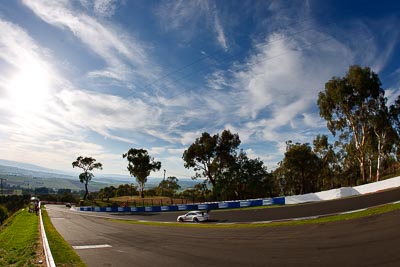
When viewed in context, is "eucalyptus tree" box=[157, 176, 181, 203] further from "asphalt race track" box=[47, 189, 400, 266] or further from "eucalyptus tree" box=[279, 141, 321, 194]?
"asphalt race track" box=[47, 189, 400, 266]

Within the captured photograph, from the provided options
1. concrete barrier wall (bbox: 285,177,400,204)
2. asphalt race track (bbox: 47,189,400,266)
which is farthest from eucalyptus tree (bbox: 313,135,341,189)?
asphalt race track (bbox: 47,189,400,266)

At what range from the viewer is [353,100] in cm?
4844

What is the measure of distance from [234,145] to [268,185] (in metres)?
12.6

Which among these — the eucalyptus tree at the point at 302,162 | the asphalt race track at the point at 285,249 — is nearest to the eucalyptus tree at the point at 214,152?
the eucalyptus tree at the point at 302,162

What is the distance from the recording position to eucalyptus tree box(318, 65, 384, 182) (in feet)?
152

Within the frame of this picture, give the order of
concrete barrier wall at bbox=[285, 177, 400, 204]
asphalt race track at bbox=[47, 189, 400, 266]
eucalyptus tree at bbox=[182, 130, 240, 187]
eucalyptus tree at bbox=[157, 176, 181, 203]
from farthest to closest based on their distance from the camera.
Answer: eucalyptus tree at bbox=[157, 176, 181, 203]
eucalyptus tree at bbox=[182, 130, 240, 187]
concrete barrier wall at bbox=[285, 177, 400, 204]
asphalt race track at bbox=[47, 189, 400, 266]

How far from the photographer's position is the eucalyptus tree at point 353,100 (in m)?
46.3

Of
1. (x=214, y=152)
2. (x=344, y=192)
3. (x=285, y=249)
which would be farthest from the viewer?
(x=214, y=152)

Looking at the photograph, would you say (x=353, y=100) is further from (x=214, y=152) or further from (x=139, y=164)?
(x=139, y=164)

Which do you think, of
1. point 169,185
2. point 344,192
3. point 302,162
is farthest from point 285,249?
point 169,185

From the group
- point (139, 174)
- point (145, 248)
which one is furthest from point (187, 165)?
point (145, 248)

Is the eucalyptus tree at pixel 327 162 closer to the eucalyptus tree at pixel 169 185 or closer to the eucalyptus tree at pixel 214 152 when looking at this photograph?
the eucalyptus tree at pixel 214 152

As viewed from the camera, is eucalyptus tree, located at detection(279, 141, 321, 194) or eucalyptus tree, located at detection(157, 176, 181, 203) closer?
eucalyptus tree, located at detection(279, 141, 321, 194)

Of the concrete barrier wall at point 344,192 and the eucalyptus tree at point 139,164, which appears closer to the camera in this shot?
the concrete barrier wall at point 344,192
